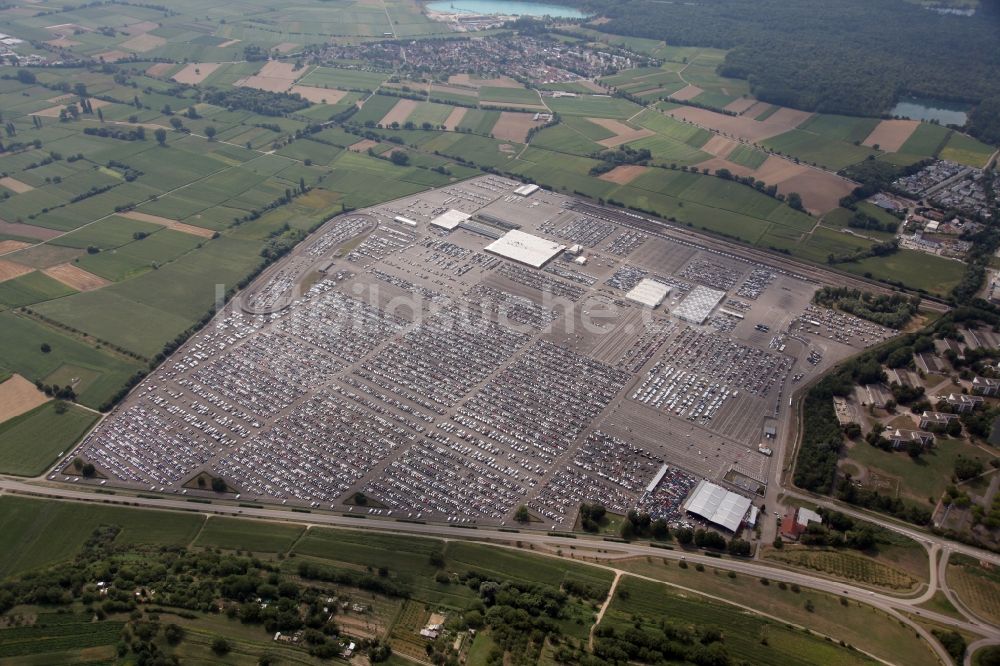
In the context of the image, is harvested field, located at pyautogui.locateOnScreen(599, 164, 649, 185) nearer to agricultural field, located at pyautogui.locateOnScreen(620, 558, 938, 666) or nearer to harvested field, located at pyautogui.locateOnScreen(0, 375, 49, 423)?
agricultural field, located at pyautogui.locateOnScreen(620, 558, 938, 666)

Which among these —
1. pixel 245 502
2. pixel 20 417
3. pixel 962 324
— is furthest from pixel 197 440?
pixel 962 324

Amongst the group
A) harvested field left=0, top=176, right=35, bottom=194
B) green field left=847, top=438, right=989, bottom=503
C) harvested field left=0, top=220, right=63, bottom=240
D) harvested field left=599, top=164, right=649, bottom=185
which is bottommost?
green field left=847, top=438, right=989, bottom=503

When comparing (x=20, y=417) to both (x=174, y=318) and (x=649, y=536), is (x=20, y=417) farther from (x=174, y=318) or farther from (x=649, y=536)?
(x=649, y=536)

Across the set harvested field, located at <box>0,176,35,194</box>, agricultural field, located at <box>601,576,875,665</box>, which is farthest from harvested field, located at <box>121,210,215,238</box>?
agricultural field, located at <box>601,576,875,665</box>

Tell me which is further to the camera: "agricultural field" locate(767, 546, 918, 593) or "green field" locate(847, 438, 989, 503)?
"green field" locate(847, 438, 989, 503)

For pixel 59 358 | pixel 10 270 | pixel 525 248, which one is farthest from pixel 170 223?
pixel 525 248

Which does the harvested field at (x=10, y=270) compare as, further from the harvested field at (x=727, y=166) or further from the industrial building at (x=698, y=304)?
the harvested field at (x=727, y=166)

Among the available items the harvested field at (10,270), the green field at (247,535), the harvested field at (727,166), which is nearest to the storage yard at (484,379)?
the green field at (247,535)

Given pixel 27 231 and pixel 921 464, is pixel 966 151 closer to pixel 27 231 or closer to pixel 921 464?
pixel 921 464
